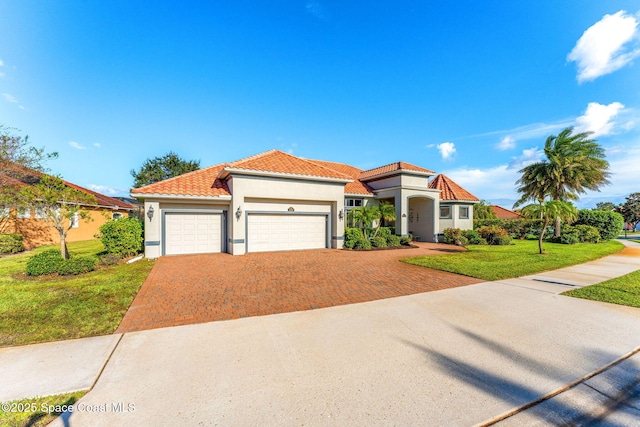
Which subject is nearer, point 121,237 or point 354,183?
point 121,237

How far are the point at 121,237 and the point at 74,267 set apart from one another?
283 centimetres

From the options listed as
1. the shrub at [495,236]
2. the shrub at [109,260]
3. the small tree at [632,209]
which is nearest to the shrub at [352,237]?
the shrub at [495,236]

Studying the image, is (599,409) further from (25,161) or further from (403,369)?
(25,161)

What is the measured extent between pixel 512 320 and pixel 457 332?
1.47 meters

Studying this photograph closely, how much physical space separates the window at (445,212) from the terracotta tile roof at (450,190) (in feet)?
2.42

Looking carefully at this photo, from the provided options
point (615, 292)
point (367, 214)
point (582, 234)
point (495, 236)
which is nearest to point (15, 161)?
point (367, 214)

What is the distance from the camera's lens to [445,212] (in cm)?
2109

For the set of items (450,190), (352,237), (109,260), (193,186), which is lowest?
(109,260)

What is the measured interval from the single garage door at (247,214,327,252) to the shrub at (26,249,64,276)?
7.32 meters

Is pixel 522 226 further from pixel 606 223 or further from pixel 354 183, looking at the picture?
pixel 354 183

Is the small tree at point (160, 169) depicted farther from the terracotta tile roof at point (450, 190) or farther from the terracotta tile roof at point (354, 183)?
the terracotta tile roof at point (450, 190)

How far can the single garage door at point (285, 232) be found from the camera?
14.2 metres

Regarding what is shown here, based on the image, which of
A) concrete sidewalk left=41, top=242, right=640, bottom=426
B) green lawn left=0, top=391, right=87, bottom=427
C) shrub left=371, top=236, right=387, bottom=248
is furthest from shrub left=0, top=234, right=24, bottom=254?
shrub left=371, top=236, right=387, bottom=248

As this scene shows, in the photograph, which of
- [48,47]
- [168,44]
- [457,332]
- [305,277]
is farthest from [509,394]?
[48,47]
